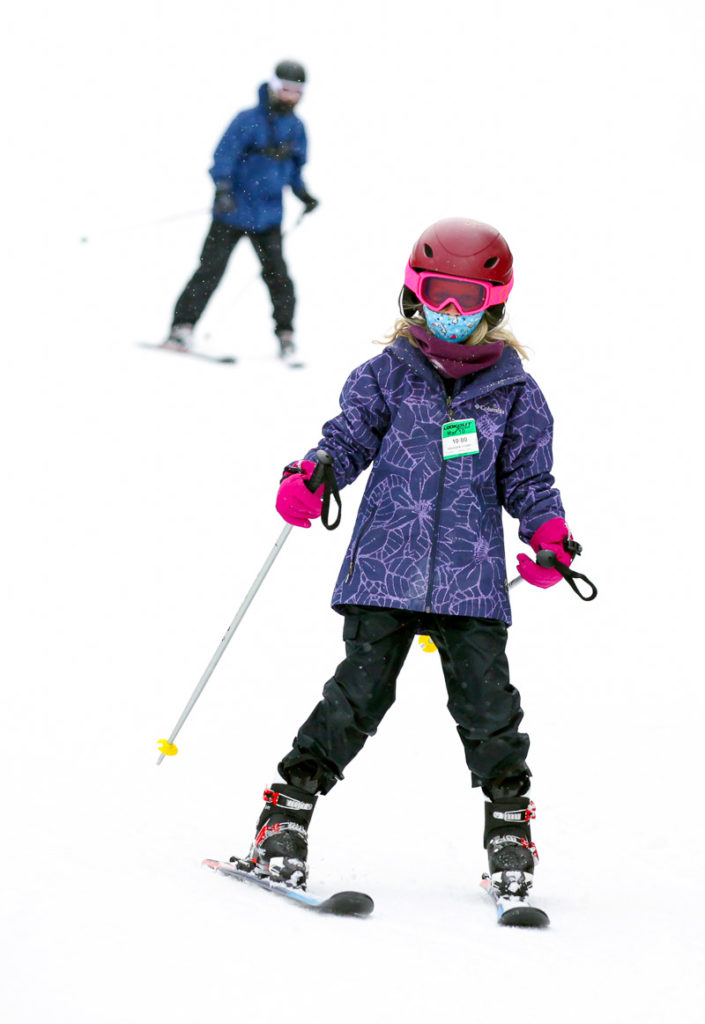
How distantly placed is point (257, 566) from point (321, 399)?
138cm

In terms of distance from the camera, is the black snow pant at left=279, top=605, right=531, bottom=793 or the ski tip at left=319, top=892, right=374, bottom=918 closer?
the ski tip at left=319, top=892, right=374, bottom=918

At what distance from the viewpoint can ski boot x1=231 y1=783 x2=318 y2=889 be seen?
127 inches

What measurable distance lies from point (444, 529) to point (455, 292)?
59 centimetres

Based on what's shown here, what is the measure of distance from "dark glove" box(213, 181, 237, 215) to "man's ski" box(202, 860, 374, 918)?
4689 mm

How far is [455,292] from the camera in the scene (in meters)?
3.28

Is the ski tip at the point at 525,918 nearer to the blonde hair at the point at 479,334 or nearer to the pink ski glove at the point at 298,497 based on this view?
the pink ski glove at the point at 298,497

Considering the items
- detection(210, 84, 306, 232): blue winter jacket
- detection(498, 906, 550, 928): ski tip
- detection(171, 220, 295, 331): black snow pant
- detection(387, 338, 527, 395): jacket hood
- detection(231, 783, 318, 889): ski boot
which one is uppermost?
detection(210, 84, 306, 232): blue winter jacket

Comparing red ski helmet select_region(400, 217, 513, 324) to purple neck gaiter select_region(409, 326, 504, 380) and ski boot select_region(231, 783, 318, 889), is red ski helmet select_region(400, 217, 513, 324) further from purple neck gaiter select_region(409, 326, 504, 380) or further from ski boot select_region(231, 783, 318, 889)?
ski boot select_region(231, 783, 318, 889)

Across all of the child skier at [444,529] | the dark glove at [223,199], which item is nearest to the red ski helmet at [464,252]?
the child skier at [444,529]

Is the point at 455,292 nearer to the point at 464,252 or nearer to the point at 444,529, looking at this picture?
the point at 464,252

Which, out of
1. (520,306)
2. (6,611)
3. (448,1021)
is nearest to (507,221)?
(520,306)

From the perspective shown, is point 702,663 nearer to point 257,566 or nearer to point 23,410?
point 257,566

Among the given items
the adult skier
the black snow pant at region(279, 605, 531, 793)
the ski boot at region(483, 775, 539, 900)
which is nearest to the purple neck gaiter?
the black snow pant at region(279, 605, 531, 793)

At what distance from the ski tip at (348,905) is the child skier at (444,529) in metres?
0.19
